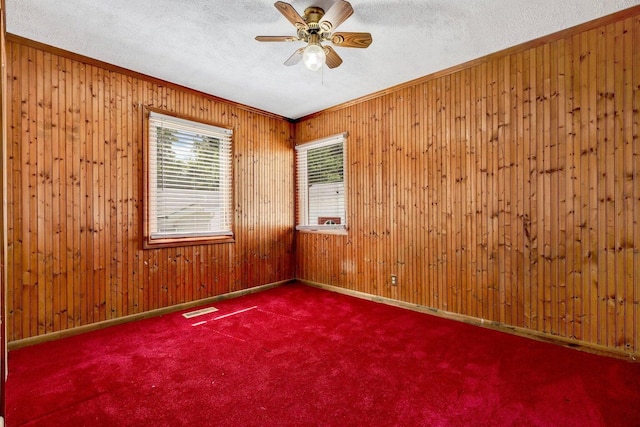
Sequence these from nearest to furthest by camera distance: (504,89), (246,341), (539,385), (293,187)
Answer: (539,385)
(246,341)
(504,89)
(293,187)

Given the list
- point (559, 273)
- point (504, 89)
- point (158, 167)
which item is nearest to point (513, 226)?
point (559, 273)

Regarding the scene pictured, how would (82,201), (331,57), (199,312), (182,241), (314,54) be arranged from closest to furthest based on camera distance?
(314,54), (331,57), (82,201), (199,312), (182,241)

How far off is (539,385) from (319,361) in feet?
5.17

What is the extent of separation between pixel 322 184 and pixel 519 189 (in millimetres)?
2707

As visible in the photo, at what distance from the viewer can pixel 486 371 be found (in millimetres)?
2367

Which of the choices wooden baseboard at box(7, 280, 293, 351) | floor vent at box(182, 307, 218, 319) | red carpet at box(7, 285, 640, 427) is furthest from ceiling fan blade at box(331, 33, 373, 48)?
wooden baseboard at box(7, 280, 293, 351)

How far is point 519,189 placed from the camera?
3037mm

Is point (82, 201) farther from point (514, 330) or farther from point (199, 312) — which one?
point (514, 330)

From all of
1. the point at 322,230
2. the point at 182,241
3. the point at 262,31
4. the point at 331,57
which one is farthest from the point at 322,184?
the point at 262,31

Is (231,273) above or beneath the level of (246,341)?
above

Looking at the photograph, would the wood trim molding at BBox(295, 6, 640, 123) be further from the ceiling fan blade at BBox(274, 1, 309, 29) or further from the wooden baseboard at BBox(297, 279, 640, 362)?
the wooden baseboard at BBox(297, 279, 640, 362)

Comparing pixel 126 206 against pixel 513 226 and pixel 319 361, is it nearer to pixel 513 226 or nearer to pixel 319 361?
pixel 319 361

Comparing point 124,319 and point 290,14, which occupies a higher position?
point 290,14

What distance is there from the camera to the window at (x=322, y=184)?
4.70 meters
